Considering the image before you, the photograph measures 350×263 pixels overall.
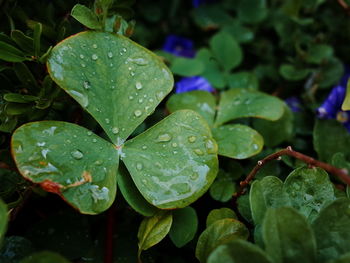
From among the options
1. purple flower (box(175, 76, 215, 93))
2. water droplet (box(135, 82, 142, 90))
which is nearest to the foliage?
water droplet (box(135, 82, 142, 90))

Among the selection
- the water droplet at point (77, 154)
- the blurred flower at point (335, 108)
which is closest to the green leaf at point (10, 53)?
the water droplet at point (77, 154)

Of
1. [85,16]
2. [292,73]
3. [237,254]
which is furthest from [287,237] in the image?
[292,73]

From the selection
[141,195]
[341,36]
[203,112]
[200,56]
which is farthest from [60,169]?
[341,36]

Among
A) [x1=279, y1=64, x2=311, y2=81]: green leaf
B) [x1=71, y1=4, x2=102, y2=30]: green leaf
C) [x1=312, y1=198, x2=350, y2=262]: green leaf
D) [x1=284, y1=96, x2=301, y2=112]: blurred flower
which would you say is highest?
[x1=71, y1=4, x2=102, y2=30]: green leaf

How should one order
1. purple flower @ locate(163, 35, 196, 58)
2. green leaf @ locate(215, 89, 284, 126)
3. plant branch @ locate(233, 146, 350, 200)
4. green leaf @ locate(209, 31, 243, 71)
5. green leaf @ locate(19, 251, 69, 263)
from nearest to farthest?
Result: 1. green leaf @ locate(19, 251, 69, 263)
2. plant branch @ locate(233, 146, 350, 200)
3. green leaf @ locate(215, 89, 284, 126)
4. green leaf @ locate(209, 31, 243, 71)
5. purple flower @ locate(163, 35, 196, 58)

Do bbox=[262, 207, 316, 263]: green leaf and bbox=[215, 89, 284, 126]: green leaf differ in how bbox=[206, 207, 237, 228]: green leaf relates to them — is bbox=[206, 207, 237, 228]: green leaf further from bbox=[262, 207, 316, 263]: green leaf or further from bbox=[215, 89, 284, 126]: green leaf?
bbox=[215, 89, 284, 126]: green leaf

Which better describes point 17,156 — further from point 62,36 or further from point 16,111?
point 62,36

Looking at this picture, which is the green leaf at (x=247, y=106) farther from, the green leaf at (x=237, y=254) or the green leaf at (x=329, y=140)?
the green leaf at (x=237, y=254)
